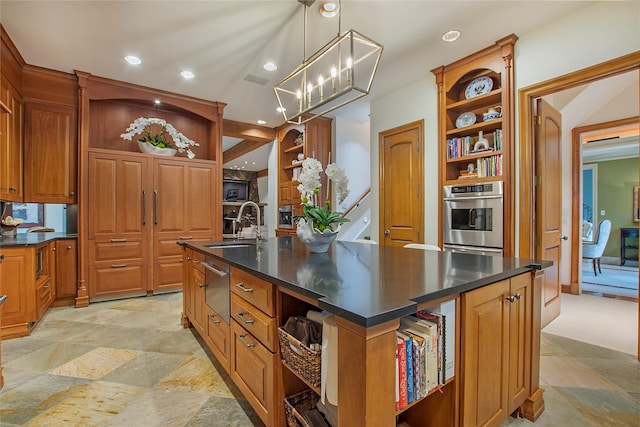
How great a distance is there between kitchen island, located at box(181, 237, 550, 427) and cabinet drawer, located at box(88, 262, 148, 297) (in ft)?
9.25

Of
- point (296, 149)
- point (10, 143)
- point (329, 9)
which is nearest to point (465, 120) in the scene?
point (329, 9)

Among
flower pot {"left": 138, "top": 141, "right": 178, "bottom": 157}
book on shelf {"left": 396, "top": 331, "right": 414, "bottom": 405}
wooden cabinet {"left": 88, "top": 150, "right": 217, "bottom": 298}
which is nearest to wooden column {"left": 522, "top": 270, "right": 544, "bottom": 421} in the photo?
book on shelf {"left": 396, "top": 331, "right": 414, "bottom": 405}

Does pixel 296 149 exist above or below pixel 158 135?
above

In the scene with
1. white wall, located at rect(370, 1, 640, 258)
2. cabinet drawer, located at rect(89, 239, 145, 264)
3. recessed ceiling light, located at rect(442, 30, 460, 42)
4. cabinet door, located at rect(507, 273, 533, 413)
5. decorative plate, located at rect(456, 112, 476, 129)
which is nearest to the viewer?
cabinet door, located at rect(507, 273, 533, 413)

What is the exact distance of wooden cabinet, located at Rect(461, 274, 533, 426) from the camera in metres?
1.18

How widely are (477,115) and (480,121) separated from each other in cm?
10

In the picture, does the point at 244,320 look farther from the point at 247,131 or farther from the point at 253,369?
the point at 247,131

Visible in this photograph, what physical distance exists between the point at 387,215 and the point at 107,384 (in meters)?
Answer: 3.46

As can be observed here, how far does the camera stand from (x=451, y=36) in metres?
2.83

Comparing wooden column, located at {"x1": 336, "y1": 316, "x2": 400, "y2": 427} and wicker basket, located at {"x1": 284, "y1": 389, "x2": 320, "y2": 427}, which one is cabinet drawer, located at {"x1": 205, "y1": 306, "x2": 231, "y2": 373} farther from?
wooden column, located at {"x1": 336, "y1": 316, "x2": 400, "y2": 427}

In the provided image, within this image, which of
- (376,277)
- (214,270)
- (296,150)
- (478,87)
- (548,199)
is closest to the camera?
(376,277)

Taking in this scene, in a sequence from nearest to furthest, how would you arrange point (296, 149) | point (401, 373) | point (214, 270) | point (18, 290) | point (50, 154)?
point (401, 373)
point (214, 270)
point (18, 290)
point (50, 154)
point (296, 149)

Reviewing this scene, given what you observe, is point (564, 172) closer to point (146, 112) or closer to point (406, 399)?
point (406, 399)

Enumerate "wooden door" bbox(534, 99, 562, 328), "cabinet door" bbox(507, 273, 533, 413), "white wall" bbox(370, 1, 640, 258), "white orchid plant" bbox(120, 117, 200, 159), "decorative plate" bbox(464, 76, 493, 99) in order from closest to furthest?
1. "cabinet door" bbox(507, 273, 533, 413)
2. "white wall" bbox(370, 1, 640, 258)
3. "wooden door" bbox(534, 99, 562, 328)
4. "decorative plate" bbox(464, 76, 493, 99)
5. "white orchid plant" bbox(120, 117, 200, 159)
